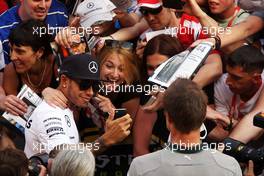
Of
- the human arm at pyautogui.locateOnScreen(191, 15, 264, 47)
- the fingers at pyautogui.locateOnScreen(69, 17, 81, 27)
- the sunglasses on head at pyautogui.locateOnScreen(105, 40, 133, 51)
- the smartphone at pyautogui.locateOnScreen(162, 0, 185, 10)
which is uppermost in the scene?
the smartphone at pyautogui.locateOnScreen(162, 0, 185, 10)

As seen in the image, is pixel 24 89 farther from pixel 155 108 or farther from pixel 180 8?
pixel 180 8

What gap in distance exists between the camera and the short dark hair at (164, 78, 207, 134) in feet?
10.7

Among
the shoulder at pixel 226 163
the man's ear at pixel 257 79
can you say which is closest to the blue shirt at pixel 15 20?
the man's ear at pixel 257 79

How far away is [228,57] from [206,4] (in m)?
0.72

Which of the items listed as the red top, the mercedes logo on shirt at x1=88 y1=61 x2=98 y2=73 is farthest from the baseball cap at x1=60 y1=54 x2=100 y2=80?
the red top

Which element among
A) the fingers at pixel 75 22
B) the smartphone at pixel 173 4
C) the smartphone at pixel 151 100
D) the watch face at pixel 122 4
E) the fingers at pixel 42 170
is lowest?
the smartphone at pixel 151 100

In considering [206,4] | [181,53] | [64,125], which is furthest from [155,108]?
[206,4]

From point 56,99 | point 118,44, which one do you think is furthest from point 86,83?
point 118,44

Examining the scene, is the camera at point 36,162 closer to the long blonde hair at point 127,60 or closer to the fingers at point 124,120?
the fingers at point 124,120

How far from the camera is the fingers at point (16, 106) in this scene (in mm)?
4523

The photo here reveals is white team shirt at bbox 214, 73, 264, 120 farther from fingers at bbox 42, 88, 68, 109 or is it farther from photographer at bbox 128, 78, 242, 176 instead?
photographer at bbox 128, 78, 242, 176

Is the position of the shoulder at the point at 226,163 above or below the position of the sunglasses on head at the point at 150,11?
below

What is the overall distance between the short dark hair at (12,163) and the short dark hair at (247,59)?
6.40 feet

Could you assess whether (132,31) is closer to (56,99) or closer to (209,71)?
(209,71)
